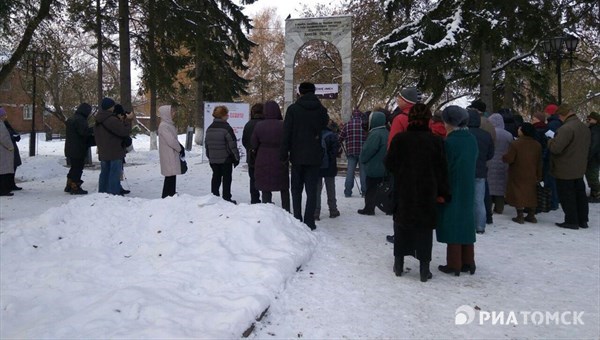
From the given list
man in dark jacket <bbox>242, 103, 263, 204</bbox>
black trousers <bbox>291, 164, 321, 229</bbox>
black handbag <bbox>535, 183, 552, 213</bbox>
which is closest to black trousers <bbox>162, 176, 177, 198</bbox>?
man in dark jacket <bbox>242, 103, 263, 204</bbox>

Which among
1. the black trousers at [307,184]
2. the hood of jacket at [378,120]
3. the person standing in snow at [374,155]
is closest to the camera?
the black trousers at [307,184]

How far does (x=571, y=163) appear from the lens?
293 inches

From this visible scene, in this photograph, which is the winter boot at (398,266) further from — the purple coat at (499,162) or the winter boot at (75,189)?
the winter boot at (75,189)

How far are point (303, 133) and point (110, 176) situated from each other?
4343 millimetres

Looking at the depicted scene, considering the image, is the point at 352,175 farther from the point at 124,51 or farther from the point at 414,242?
the point at 124,51

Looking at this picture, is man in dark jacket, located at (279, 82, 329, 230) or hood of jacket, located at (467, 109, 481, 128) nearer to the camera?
man in dark jacket, located at (279, 82, 329, 230)

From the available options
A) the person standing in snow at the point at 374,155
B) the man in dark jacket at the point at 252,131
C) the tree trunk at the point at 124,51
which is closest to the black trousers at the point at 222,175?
the man in dark jacket at the point at 252,131

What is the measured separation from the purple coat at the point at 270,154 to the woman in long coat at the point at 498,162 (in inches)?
143

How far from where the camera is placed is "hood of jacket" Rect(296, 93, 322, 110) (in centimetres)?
641

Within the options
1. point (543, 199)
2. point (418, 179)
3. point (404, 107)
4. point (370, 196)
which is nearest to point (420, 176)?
point (418, 179)

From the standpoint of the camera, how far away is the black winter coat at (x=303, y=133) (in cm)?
640

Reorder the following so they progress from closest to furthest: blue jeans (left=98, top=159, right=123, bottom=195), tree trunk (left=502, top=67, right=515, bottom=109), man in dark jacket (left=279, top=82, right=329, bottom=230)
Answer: man in dark jacket (left=279, top=82, right=329, bottom=230) < blue jeans (left=98, top=159, right=123, bottom=195) < tree trunk (left=502, top=67, right=515, bottom=109)

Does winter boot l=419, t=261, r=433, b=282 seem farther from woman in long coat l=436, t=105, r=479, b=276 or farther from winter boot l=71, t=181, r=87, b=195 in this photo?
winter boot l=71, t=181, r=87, b=195

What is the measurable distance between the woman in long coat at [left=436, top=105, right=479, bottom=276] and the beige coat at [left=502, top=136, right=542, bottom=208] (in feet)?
10.5
